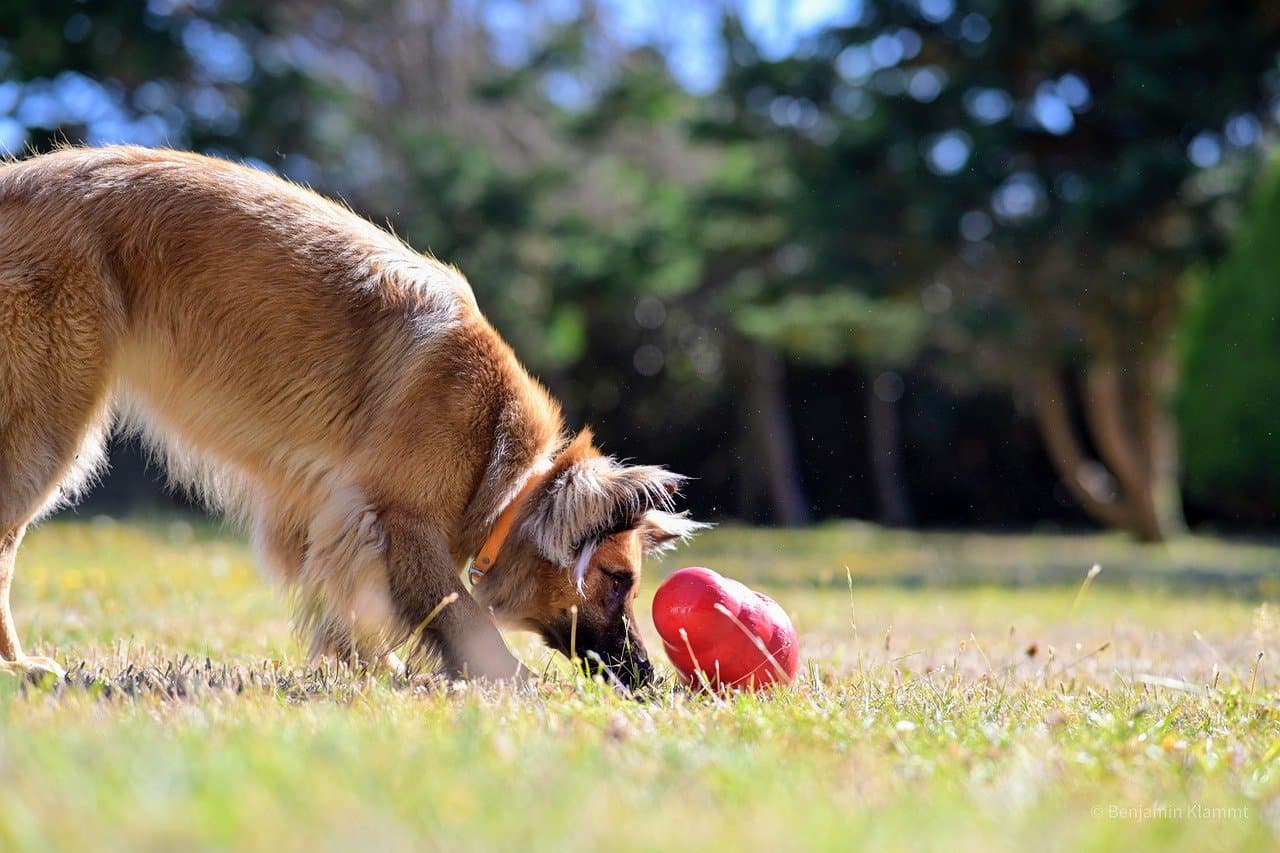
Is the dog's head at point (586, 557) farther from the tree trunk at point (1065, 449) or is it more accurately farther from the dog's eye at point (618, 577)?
the tree trunk at point (1065, 449)

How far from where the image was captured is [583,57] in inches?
714

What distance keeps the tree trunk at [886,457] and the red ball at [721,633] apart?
17.4 metres

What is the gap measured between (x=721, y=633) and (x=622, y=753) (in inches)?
55.0

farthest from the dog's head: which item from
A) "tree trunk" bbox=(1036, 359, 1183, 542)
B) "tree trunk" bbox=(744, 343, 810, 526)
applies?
"tree trunk" bbox=(744, 343, 810, 526)

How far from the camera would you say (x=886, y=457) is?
69.7ft

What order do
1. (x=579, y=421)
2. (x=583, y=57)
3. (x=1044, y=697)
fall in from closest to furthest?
(x=1044, y=697) → (x=583, y=57) → (x=579, y=421)

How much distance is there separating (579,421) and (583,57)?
586 centimetres

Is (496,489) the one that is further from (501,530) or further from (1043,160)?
(1043,160)

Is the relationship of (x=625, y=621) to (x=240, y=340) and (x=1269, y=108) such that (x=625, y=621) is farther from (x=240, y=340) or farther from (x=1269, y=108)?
(x=1269, y=108)

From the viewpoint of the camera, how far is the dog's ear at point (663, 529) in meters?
4.48

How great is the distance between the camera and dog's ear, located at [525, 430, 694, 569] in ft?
14.3

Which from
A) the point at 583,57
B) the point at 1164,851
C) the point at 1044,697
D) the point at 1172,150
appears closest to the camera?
the point at 1164,851

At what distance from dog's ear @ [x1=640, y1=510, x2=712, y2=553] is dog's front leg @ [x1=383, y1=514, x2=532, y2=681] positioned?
675mm

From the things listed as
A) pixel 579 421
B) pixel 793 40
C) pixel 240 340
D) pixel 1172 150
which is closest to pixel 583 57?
pixel 793 40
